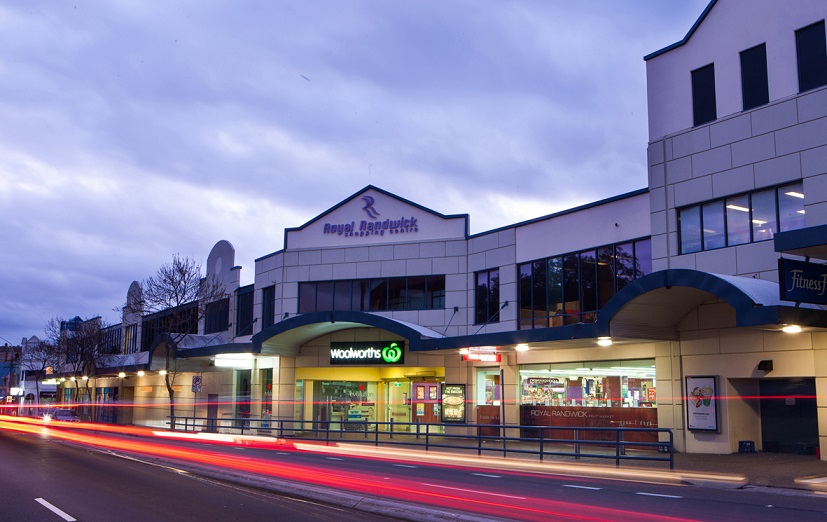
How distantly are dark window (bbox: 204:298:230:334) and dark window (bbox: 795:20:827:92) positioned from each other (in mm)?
31356

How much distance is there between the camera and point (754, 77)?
22.6m

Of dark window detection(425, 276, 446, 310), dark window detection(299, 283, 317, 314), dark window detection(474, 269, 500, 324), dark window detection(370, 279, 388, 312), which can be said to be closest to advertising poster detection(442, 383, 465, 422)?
dark window detection(474, 269, 500, 324)

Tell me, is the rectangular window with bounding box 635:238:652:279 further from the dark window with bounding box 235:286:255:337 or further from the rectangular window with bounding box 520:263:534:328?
the dark window with bounding box 235:286:255:337

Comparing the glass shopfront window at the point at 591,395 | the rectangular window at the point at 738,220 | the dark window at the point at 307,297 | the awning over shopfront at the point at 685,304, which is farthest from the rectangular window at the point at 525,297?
the dark window at the point at 307,297

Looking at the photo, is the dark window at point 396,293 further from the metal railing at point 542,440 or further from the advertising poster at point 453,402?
the metal railing at point 542,440

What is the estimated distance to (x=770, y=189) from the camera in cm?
2173

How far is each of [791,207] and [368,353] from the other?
1895 cm

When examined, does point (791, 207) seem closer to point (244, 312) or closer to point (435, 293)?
point (435, 293)

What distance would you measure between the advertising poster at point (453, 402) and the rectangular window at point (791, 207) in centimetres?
1476

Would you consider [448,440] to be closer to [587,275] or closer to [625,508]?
[587,275]

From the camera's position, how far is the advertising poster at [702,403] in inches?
887

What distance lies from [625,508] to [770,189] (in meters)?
12.4

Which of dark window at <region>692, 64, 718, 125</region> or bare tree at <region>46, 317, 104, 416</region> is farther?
bare tree at <region>46, 317, 104, 416</region>

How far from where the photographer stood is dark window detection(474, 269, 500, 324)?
1238 inches
